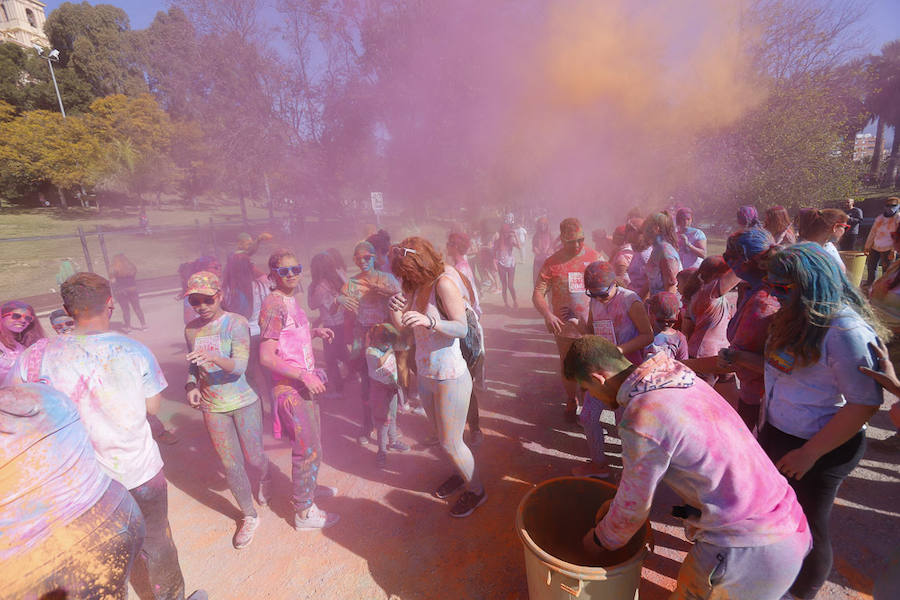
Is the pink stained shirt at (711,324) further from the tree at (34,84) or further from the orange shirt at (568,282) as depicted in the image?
the tree at (34,84)

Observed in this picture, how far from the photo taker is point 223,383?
2730mm

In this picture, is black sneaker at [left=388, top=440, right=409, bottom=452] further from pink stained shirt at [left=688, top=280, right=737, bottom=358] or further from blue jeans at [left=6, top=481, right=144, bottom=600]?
pink stained shirt at [left=688, top=280, right=737, bottom=358]

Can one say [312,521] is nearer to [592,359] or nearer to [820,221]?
[592,359]

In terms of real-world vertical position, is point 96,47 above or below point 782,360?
above

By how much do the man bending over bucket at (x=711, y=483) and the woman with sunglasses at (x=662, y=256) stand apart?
2681mm

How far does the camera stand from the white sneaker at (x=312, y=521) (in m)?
3.01

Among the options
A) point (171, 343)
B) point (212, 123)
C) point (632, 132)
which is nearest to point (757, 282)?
point (171, 343)

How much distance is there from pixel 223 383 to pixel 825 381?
3.32m

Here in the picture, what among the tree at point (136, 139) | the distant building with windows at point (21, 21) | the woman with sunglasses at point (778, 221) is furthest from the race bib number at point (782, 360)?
the distant building with windows at point (21, 21)

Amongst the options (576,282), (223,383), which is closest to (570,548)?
(576,282)

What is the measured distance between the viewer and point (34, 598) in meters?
1.45

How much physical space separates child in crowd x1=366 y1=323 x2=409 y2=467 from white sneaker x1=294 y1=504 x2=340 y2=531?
76cm

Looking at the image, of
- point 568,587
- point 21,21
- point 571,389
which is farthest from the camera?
point 21,21

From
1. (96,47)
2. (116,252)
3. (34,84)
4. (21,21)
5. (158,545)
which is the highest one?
(21,21)
